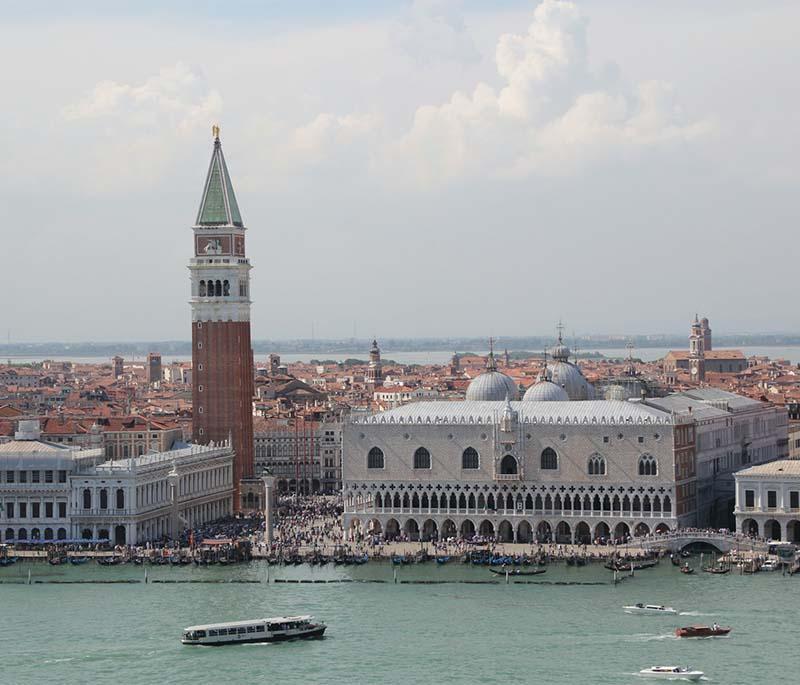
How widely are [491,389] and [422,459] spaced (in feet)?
14.7

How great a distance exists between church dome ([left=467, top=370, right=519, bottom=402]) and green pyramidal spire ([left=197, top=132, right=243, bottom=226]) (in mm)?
8979

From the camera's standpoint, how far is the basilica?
166ft

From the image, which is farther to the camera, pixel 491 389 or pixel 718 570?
pixel 491 389

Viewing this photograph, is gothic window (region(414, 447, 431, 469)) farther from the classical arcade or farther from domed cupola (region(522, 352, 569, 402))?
domed cupola (region(522, 352, 569, 402))

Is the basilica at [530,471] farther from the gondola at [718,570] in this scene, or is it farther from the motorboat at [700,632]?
the motorboat at [700,632]

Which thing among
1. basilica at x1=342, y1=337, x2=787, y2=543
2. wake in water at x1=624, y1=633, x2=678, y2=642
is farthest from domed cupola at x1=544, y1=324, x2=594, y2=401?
wake in water at x1=624, y1=633, x2=678, y2=642

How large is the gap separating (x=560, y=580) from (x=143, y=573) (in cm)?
946

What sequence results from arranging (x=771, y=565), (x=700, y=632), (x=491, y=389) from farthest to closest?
(x=491, y=389) → (x=771, y=565) → (x=700, y=632)

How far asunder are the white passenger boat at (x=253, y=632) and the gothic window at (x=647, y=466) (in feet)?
44.9

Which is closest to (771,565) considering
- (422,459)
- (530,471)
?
(530,471)

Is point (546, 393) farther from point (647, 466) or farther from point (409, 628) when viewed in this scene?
point (409, 628)

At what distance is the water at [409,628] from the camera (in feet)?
118

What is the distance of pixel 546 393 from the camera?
179 ft

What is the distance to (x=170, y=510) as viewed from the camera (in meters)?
54.4
